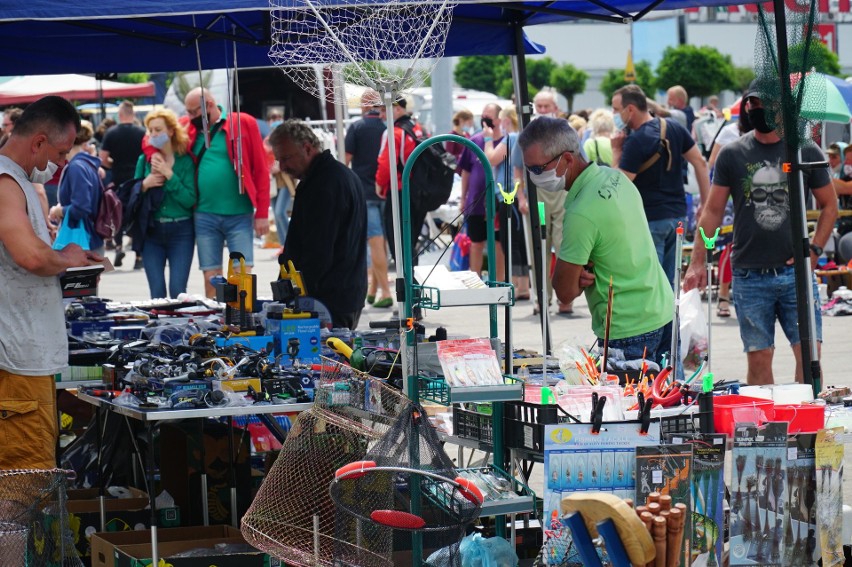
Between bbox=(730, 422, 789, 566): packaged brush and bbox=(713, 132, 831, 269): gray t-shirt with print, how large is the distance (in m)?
2.77

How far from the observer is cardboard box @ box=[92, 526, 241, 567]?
5.07 m

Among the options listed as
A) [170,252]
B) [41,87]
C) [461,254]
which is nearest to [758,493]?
[170,252]

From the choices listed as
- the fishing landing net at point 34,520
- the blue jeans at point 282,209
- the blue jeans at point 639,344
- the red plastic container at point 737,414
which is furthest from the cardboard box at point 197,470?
the blue jeans at point 282,209

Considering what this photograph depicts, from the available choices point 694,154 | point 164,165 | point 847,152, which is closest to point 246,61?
point 164,165

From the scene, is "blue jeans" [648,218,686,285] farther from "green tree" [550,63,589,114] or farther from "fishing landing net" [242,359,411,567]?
"green tree" [550,63,589,114]

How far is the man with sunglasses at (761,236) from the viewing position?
6906 mm

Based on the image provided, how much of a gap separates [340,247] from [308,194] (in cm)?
35

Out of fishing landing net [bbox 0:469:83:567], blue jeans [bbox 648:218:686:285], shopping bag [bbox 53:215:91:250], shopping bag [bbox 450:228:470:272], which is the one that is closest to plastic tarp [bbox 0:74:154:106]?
shopping bag [bbox 450:228:470:272]

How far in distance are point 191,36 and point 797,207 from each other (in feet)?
13.8

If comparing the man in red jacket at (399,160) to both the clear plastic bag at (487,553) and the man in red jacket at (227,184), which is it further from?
the clear plastic bag at (487,553)

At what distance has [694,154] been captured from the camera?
31.4 ft

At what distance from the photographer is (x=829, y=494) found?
438 centimetres

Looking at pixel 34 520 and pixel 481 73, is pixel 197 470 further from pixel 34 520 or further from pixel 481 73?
pixel 481 73

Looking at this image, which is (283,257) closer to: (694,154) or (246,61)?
(246,61)
